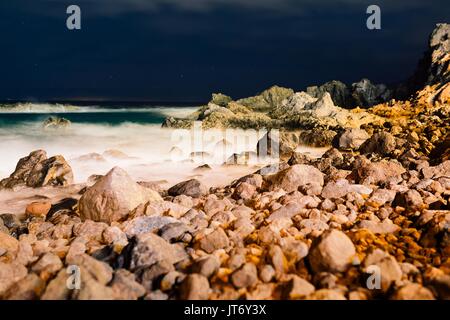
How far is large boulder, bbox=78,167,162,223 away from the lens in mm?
4582

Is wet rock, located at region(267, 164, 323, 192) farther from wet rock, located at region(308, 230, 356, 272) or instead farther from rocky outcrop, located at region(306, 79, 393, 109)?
rocky outcrop, located at region(306, 79, 393, 109)

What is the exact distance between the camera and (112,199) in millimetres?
4625

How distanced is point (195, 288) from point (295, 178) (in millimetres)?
3081

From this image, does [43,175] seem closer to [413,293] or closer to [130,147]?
[413,293]

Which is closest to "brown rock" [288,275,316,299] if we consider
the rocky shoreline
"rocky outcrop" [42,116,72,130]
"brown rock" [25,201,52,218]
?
the rocky shoreline

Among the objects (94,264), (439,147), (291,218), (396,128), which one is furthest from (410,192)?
(396,128)

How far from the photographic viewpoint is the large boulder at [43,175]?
787cm

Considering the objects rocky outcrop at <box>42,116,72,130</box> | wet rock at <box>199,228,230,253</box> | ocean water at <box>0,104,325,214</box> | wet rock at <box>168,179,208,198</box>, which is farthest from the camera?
rocky outcrop at <box>42,116,72,130</box>

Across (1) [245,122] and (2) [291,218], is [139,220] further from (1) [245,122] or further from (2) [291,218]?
(1) [245,122]

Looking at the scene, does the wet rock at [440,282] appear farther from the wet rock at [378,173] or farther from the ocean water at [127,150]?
the ocean water at [127,150]

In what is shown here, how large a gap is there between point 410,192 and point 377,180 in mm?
1357

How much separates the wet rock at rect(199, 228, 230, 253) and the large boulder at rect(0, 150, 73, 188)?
5308 mm

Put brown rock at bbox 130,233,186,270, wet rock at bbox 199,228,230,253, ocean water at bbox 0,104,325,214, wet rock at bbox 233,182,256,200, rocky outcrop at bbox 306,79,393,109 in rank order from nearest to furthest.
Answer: brown rock at bbox 130,233,186,270
wet rock at bbox 199,228,230,253
wet rock at bbox 233,182,256,200
ocean water at bbox 0,104,325,214
rocky outcrop at bbox 306,79,393,109

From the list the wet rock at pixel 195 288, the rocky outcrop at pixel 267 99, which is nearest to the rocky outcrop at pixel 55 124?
the rocky outcrop at pixel 267 99
